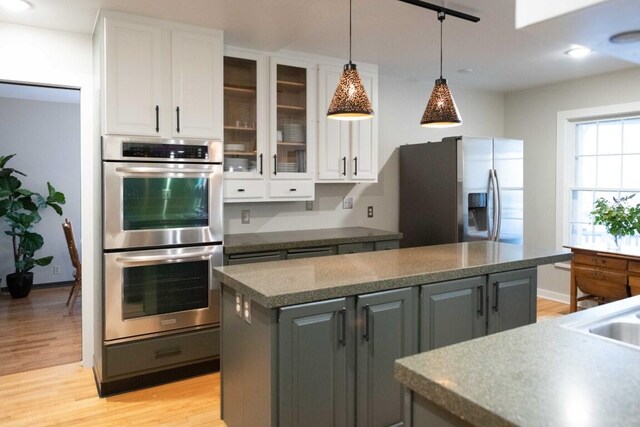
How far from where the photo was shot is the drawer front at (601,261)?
4.12 metres

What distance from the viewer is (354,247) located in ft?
12.5

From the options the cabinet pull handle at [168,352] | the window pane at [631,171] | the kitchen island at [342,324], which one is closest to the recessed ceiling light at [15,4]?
the kitchen island at [342,324]

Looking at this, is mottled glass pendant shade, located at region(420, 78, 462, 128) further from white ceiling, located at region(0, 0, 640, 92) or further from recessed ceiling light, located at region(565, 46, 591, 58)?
recessed ceiling light, located at region(565, 46, 591, 58)

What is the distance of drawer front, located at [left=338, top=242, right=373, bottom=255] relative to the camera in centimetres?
374

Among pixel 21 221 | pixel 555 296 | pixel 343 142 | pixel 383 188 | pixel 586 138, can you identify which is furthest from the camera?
pixel 21 221

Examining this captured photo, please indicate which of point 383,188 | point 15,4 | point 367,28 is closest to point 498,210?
point 383,188

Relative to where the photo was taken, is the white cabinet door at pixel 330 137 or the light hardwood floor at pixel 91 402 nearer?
the light hardwood floor at pixel 91 402

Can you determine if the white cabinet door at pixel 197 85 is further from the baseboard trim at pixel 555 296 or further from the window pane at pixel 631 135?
the baseboard trim at pixel 555 296

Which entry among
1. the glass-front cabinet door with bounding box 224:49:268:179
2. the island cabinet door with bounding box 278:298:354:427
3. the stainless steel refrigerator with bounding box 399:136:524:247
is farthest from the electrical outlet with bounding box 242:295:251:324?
the stainless steel refrigerator with bounding box 399:136:524:247

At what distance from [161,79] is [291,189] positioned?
131cm

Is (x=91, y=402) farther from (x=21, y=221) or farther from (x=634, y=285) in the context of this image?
(x=634, y=285)

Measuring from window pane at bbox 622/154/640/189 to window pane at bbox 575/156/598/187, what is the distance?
0.30 meters

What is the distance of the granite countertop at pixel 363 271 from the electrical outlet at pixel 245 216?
153 cm

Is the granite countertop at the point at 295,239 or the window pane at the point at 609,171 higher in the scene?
the window pane at the point at 609,171
